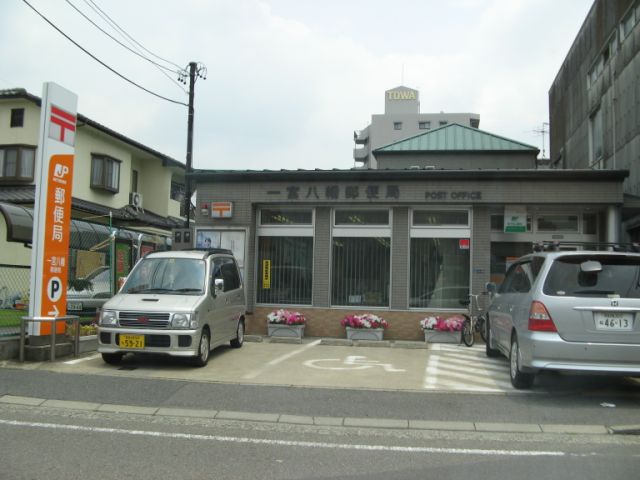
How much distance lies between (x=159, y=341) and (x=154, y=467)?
4086 mm

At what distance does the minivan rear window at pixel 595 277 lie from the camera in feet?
22.1

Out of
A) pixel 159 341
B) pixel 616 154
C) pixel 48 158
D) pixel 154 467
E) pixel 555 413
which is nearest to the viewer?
pixel 154 467

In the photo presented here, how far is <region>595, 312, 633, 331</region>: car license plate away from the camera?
654 cm

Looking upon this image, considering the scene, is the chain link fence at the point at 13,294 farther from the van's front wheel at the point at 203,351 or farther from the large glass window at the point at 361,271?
the large glass window at the point at 361,271

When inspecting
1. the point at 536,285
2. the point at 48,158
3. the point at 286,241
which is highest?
the point at 48,158

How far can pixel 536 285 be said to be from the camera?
275 inches

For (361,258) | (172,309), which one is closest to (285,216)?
(361,258)

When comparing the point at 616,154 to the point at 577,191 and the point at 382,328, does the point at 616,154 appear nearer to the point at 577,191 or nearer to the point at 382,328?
the point at 577,191

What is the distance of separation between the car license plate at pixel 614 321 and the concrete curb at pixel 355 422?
121cm

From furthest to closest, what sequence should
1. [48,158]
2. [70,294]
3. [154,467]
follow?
[70,294] < [48,158] < [154,467]

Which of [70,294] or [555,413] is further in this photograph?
[70,294]

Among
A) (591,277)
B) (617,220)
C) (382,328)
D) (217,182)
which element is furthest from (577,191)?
(217,182)

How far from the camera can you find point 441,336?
40.1 ft

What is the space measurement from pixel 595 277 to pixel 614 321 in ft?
1.91
